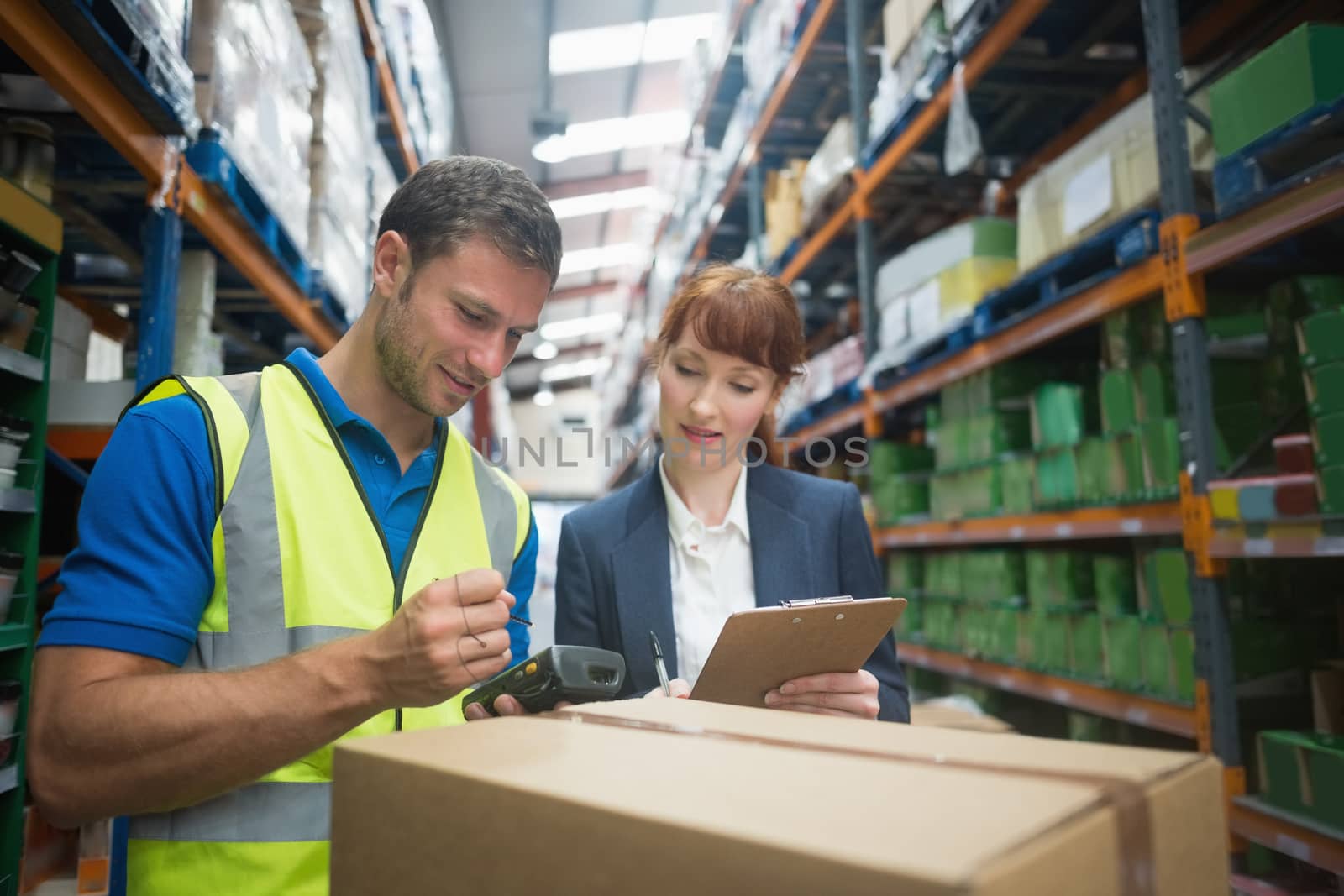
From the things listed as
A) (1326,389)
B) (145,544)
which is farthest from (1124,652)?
(145,544)

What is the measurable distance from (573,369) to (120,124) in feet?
69.1

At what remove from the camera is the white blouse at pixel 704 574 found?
70.0 inches

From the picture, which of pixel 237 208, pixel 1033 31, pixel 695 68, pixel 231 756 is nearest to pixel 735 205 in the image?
pixel 695 68

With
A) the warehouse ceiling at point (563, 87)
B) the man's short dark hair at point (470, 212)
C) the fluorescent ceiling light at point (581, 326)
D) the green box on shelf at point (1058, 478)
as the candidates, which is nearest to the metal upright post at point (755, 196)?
the warehouse ceiling at point (563, 87)

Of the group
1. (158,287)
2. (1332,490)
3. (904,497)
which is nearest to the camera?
(1332,490)

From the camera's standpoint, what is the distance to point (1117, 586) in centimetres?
293

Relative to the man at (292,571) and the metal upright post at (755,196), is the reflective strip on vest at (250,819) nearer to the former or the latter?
the man at (292,571)

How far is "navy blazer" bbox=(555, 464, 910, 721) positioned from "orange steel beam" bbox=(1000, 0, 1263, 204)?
8.11 feet

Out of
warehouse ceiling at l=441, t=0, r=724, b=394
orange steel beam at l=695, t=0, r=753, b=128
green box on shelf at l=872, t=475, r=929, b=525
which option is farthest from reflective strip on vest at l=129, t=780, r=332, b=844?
warehouse ceiling at l=441, t=0, r=724, b=394

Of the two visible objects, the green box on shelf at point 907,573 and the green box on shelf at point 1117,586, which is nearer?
the green box on shelf at point 1117,586

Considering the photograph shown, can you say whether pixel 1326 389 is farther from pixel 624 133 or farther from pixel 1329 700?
pixel 624 133

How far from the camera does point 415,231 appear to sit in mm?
1472

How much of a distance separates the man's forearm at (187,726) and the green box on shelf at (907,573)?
3.81 meters

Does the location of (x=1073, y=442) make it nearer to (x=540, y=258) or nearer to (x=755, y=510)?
(x=755, y=510)
